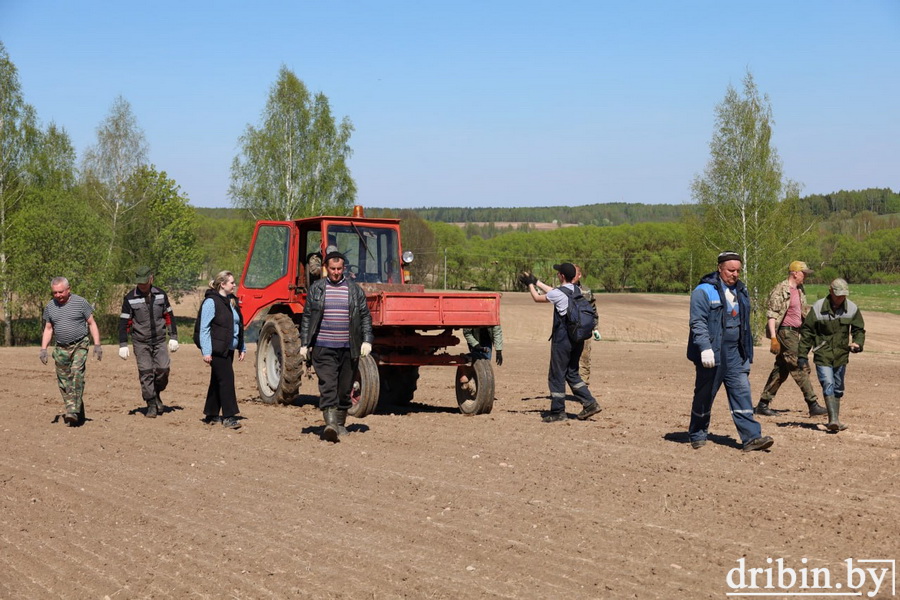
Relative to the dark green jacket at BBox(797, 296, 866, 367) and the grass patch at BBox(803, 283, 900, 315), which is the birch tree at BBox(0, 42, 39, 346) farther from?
the grass patch at BBox(803, 283, 900, 315)

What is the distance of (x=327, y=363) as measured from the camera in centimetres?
1016

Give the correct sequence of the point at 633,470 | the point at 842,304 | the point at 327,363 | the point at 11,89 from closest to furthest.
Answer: the point at 633,470 < the point at 327,363 < the point at 842,304 < the point at 11,89

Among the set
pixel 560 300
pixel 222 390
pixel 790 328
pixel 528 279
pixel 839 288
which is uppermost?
pixel 528 279

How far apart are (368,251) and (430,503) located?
19.8 ft

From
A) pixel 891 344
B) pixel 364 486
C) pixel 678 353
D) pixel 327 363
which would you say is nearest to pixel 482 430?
pixel 327 363

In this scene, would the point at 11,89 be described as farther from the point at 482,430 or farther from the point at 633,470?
the point at 633,470

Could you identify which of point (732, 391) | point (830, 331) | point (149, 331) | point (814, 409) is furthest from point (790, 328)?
point (149, 331)

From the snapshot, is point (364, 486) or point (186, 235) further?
point (186, 235)

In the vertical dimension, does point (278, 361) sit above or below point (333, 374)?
below

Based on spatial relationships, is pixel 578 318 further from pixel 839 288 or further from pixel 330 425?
pixel 330 425

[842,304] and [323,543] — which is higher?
[842,304]

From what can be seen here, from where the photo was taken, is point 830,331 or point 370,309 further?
point 370,309

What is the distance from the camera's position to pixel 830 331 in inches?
424

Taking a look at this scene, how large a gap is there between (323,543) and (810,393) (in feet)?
24.7
